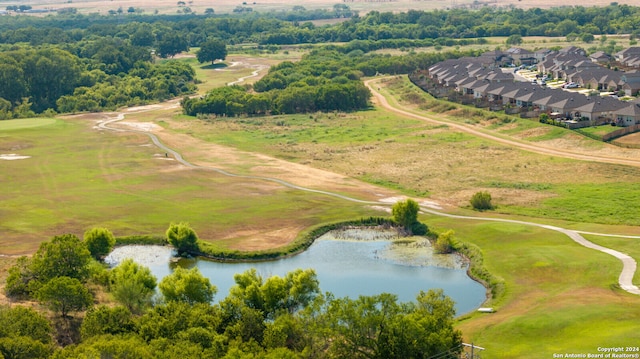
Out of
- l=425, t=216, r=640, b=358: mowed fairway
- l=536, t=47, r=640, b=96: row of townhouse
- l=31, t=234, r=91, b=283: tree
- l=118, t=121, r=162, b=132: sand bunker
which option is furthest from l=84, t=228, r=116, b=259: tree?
l=536, t=47, r=640, b=96: row of townhouse

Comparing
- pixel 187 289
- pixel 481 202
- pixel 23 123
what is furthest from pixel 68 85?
pixel 187 289

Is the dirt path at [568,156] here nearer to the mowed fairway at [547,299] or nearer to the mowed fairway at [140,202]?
the mowed fairway at [547,299]

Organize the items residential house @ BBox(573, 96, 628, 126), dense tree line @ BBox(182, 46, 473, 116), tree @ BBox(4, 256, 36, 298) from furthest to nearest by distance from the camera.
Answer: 1. dense tree line @ BBox(182, 46, 473, 116)
2. residential house @ BBox(573, 96, 628, 126)
3. tree @ BBox(4, 256, 36, 298)

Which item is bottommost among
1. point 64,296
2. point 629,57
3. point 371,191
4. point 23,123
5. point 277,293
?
point 23,123

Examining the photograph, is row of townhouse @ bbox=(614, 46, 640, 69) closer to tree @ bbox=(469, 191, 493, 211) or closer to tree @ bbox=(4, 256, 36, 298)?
tree @ bbox=(469, 191, 493, 211)

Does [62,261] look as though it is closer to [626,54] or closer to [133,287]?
[133,287]

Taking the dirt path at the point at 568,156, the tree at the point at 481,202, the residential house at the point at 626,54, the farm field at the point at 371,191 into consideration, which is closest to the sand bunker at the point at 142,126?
→ the farm field at the point at 371,191
